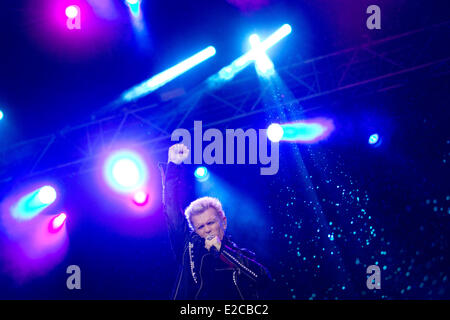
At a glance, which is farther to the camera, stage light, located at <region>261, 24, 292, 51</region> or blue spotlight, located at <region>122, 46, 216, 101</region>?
blue spotlight, located at <region>122, 46, 216, 101</region>

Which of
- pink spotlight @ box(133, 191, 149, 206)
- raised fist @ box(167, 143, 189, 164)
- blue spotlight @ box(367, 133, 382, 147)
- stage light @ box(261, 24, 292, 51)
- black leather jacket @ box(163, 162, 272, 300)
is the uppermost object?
stage light @ box(261, 24, 292, 51)

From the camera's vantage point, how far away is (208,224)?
11.5ft

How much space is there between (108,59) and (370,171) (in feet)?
10.6

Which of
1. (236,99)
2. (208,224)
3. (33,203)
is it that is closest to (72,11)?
(236,99)

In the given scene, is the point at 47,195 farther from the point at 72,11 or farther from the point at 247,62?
the point at 247,62

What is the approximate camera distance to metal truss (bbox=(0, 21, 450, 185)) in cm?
475

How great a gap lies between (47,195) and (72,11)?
2251 millimetres

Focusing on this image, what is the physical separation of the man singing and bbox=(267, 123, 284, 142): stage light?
1818mm

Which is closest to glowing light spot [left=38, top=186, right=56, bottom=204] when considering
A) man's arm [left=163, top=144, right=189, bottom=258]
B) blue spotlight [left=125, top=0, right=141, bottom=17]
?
blue spotlight [left=125, top=0, right=141, bottom=17]

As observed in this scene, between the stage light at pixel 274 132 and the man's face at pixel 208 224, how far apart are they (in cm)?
171

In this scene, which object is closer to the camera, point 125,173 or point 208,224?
point 208,224
